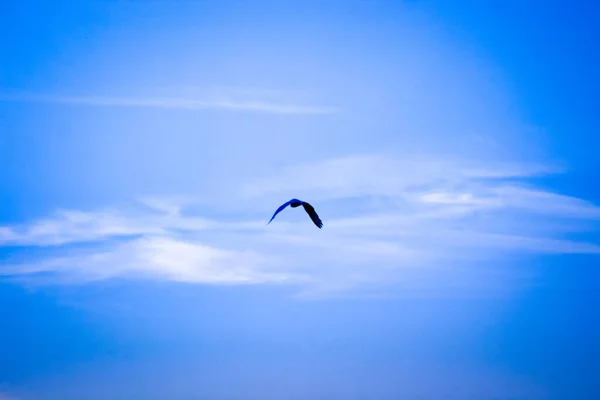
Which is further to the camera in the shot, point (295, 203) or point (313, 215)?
point (313, 215)

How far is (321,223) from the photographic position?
29625 millimetres

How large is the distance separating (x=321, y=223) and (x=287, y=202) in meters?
1.73

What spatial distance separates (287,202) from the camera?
2853 cm

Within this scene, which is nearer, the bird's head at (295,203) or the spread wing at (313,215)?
the bird's head at (295,203)

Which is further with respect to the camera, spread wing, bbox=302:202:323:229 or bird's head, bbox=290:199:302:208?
spread wing, bbox=302:202:323:229
